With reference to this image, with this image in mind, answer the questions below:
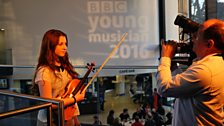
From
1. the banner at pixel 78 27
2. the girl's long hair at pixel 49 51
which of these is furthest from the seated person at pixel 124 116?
the girl's long hair at pixel 49 51

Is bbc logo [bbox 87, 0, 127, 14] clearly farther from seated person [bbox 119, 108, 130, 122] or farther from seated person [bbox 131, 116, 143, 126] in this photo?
seated person [bbox 131, 116, 143, 126]

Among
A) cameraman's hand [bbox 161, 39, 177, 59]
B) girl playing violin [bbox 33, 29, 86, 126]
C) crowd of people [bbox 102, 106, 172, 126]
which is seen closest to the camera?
cameraman's hand [bbox 161, 39, 177, 59]

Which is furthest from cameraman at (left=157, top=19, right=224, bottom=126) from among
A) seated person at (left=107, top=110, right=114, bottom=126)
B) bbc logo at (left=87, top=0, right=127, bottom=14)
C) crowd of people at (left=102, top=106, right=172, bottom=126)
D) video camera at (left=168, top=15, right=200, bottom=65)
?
bbc logo at (left=87, top=0, right=127, bottom=14)

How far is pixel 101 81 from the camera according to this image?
16.1 feet

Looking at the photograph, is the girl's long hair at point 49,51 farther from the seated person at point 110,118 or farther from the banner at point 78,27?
the banner at point 78,27

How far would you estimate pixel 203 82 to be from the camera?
1131 mm

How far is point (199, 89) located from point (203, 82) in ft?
0.11

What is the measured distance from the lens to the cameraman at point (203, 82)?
1.14 meters

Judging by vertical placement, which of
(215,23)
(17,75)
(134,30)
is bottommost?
(17,75)

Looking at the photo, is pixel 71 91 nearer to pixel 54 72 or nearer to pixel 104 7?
pixel 54 72

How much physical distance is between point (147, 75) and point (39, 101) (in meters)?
3.27

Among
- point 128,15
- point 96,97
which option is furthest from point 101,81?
point 128,15

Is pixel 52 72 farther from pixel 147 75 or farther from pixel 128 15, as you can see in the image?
pixel 128 15

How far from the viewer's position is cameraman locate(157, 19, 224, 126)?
3.75 ft
